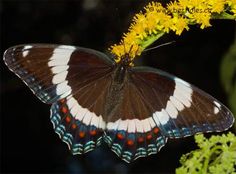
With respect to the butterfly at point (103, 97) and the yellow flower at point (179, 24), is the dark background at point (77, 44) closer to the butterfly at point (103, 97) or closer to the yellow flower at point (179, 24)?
the butterfly at point (103, 97)

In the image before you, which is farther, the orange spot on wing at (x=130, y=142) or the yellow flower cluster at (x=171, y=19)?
the orange spot on wing at (x=130, y=142)

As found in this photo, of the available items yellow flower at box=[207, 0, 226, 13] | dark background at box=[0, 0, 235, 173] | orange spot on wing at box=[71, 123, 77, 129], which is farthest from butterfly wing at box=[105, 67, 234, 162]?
dark background at box=[0, 0, 235, 173]

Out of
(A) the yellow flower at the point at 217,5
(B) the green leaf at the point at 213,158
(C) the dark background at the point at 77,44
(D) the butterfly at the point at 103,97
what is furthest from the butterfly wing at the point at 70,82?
(C) the dark background at the point at 77,44

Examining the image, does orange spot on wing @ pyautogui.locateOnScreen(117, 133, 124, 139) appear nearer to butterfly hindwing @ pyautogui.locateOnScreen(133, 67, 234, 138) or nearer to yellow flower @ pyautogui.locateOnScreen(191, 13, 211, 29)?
butterfly hindwing @ pyautogui.locateOnScreen(133, 67, 234, 138)

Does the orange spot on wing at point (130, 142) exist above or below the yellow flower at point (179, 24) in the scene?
below

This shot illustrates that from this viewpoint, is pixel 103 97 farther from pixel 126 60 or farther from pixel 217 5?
pixel 217 5

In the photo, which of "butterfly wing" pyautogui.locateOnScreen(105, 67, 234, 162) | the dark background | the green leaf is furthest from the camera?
the dark background

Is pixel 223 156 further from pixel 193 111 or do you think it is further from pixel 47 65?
pixel 47 65
